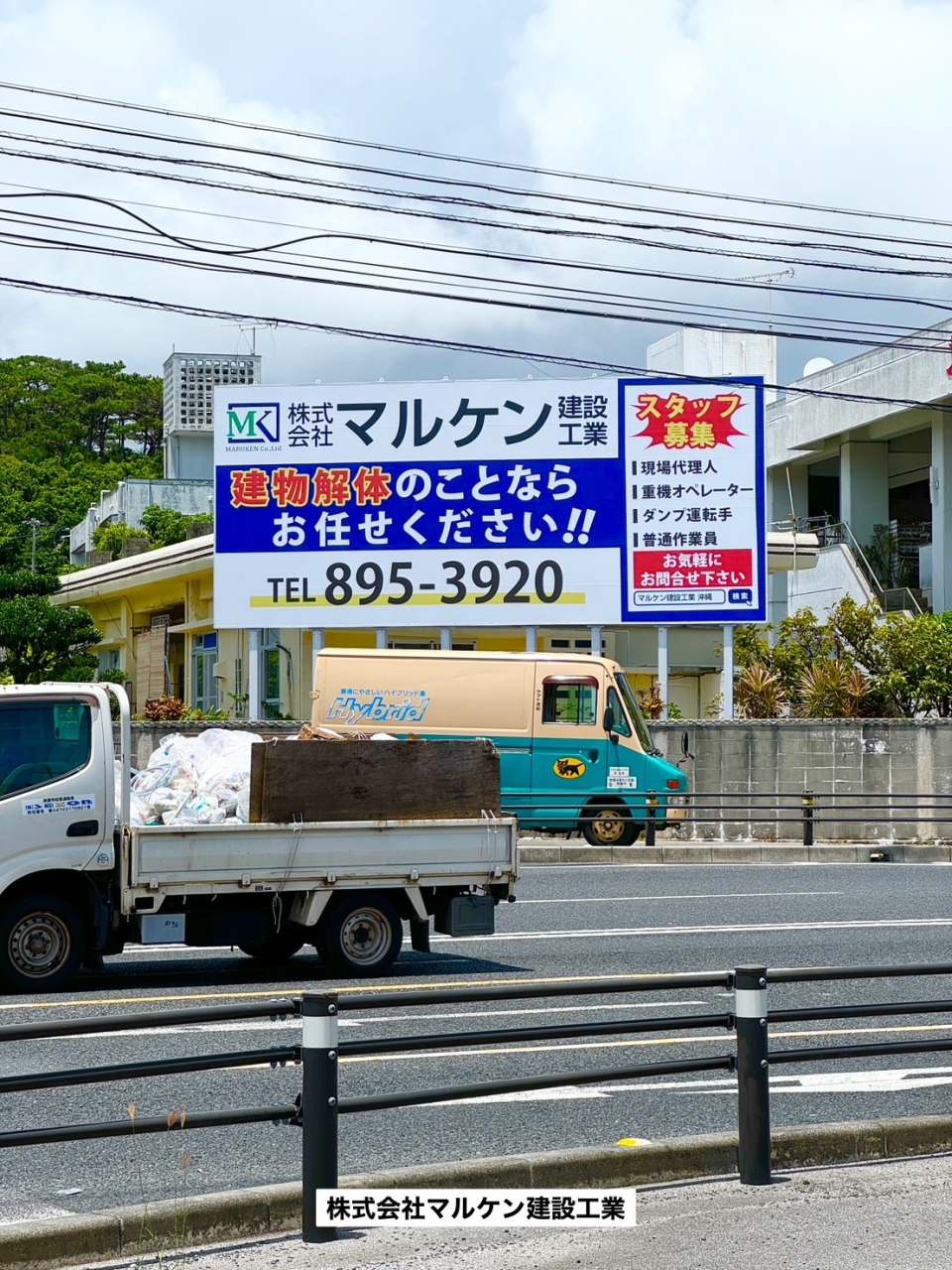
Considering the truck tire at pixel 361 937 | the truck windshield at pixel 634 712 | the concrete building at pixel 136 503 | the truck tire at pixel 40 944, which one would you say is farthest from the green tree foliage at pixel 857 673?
the concrete building at pixel 136 503

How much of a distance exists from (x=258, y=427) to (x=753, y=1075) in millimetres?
25406

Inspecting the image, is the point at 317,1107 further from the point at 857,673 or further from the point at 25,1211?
the point at 857,673

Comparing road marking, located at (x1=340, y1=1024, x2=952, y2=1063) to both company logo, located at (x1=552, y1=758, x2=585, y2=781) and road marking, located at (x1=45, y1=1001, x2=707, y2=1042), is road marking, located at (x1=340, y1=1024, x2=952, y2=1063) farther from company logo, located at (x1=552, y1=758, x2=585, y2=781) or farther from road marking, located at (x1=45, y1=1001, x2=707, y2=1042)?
company logo, located at (x1=552, y1=758, x2=585, y2=781)

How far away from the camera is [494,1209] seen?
5344mm

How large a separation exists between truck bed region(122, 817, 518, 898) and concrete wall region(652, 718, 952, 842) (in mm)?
15262

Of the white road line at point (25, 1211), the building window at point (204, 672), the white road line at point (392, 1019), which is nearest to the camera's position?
the white road line at point (25, 1211)

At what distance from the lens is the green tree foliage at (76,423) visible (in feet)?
241

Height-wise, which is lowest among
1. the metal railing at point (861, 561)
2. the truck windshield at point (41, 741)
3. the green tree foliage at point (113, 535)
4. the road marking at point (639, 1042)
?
the road marking at point (639, 1042)

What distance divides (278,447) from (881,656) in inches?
513

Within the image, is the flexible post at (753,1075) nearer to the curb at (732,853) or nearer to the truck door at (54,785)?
the truck door at (54,785)

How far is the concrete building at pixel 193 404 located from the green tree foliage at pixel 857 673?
36.2 meters

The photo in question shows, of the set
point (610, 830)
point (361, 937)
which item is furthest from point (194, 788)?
point (610, 830)

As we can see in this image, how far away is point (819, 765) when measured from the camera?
27344 mm

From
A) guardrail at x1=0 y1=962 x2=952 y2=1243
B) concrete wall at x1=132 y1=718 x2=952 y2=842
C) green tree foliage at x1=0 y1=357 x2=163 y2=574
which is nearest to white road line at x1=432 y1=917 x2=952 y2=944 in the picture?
guardrail at x1=0 y1=962 x2=952 y2=1243
